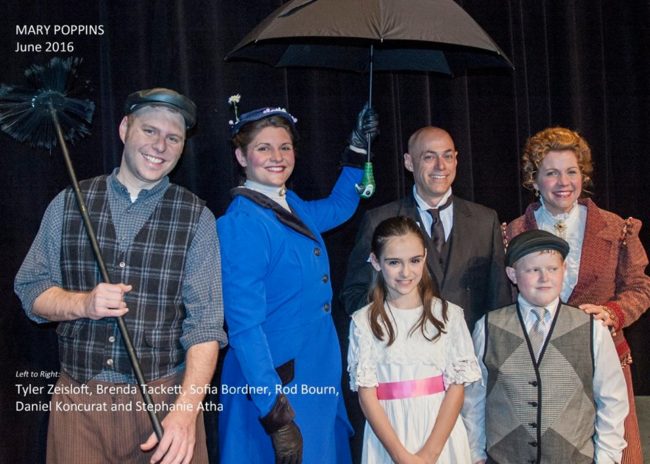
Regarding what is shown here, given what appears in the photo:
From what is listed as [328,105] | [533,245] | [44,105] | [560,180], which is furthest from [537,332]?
[44,105]

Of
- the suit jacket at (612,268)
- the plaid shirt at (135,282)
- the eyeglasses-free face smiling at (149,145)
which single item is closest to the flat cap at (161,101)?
the eyeglasses-free face smiling at (149,145)

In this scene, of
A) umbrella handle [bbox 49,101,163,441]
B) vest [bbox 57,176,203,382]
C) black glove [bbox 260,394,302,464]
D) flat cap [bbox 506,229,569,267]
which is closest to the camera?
umbrella handle [bbox 49,101,163,441]

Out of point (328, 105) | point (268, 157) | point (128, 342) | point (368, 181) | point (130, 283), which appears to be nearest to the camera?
point (128, 342)

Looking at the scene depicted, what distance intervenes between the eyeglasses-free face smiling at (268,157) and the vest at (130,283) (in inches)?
20.1

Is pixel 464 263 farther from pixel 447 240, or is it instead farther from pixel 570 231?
pixel 570 231

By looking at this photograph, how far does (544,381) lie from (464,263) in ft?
1.72

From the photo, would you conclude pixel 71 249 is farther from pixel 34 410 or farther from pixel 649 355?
pixel 649 355

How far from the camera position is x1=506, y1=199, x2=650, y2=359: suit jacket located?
8.25ft

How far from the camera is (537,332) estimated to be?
2268 millimetres

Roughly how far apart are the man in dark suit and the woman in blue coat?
0.57 ft

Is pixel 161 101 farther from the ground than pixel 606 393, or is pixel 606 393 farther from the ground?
pixel 161 101

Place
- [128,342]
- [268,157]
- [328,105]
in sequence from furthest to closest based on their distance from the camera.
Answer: [328,105] → [268,157] → [128,342]

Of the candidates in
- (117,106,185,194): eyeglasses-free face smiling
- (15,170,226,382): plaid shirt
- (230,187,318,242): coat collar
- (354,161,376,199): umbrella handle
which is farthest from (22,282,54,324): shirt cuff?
(354,161,376,199): umbrella handle

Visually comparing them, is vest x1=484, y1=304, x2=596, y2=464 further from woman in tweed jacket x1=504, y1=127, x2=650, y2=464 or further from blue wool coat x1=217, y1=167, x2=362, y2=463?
blue wool coat x1=217, y1=167, x2=362, y2=463
